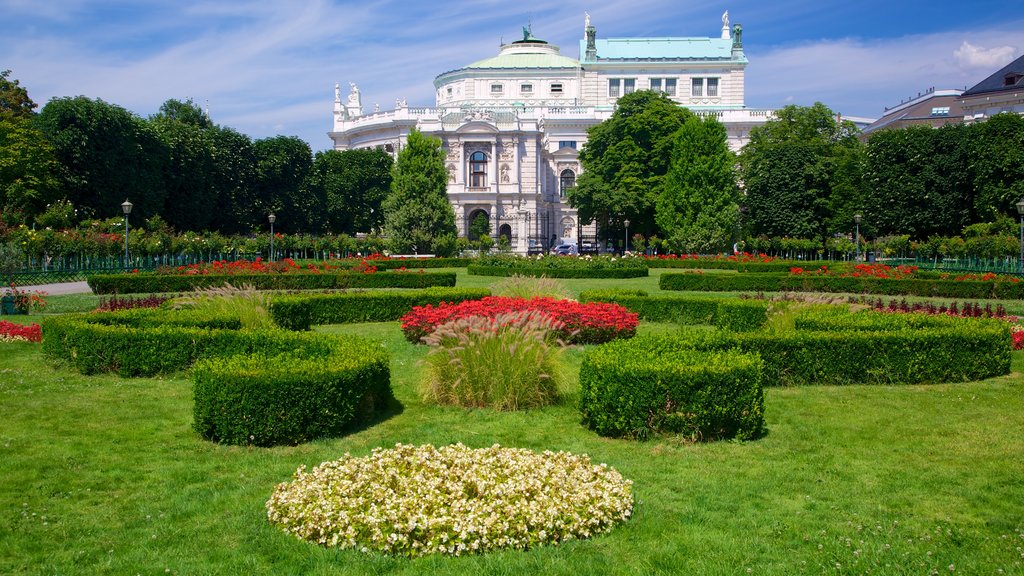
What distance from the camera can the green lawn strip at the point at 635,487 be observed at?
5.07 meters

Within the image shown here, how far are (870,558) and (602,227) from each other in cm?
4922

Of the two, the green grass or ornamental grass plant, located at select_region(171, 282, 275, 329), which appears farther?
ornamental grass plant, located at select_region(171, 282, 275, 329)

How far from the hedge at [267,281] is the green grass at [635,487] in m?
13.6

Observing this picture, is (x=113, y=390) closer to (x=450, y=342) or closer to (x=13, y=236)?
(x=450, y=342)

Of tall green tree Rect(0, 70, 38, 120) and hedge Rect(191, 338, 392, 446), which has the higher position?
tall green tree Rect(0, 70, 38, 120)

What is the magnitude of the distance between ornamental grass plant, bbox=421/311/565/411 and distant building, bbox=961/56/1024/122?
59388mm

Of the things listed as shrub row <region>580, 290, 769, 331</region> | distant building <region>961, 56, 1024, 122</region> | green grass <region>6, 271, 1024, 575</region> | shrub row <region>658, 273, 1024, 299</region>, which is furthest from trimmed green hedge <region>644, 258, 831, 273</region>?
distant building <region>961, 56, 1024, 122</region>

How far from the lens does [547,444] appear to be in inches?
314

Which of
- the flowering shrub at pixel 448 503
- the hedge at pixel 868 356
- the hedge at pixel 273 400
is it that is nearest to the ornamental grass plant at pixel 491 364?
the hedge at pixel 273 400

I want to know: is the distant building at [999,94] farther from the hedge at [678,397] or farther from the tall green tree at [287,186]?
the hedge at [678,397]

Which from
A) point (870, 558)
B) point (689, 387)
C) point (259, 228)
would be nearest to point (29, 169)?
point (259, 228)

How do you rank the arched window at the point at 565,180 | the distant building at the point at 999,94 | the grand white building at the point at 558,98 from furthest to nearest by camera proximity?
the arched window at the point at 565,180
the grand white building at the point at 558,98
the distant building at the point at 999,94

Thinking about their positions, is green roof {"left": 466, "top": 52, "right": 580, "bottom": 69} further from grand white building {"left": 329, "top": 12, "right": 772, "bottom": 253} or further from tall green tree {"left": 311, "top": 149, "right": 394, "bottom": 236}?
tall green tree {"left": 311, "top": 149, "right": 394, "bottom": 236}

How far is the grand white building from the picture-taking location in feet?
220
